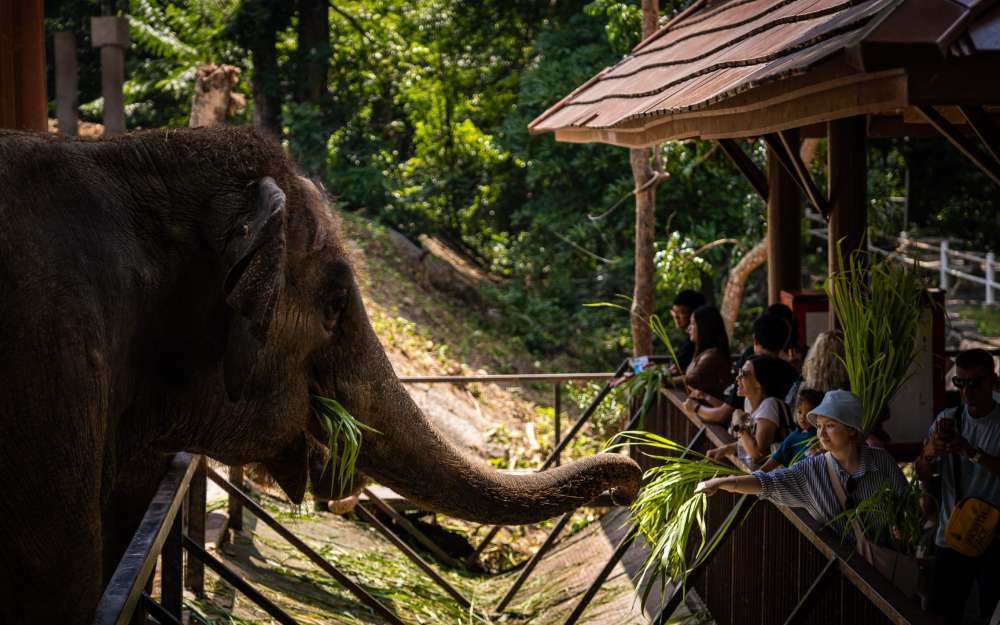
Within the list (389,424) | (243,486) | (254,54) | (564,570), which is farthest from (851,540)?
(254,54)

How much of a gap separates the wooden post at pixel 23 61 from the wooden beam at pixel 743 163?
4.73 m

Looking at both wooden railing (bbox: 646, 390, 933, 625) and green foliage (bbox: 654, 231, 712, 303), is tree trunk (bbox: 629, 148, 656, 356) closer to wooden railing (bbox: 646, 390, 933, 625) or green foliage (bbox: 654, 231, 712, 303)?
green foliage (bbox: 654, 231, 712, 303)

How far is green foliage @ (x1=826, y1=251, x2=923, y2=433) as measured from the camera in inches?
237

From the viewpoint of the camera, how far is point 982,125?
5500 mm

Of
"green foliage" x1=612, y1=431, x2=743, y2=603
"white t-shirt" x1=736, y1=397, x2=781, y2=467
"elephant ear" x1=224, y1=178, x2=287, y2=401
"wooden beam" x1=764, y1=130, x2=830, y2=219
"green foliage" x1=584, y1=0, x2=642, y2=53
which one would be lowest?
"green foliage" x1=612, y1=431, x2=743, y2=603

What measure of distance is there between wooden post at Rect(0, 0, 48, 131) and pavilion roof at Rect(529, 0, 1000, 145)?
10.5 feet

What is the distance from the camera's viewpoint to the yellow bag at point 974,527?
452cm

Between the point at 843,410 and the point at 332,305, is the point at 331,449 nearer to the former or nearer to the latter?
the point at 332,305

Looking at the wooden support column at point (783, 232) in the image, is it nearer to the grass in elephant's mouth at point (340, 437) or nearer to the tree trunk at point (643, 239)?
the tree trunk at point (643, 239)

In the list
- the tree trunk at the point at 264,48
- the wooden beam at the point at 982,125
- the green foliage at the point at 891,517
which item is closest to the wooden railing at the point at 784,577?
the green foliage at the point at 891,517

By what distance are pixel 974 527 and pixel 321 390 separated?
7.83ft

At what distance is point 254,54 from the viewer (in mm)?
22641

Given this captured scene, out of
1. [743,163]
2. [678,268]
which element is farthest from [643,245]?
[743,163]

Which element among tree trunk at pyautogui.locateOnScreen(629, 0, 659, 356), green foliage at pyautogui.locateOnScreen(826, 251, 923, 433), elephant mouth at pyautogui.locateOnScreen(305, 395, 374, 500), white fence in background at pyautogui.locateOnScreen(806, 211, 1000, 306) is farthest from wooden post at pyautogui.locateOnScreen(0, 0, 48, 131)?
white fence in background at pyautogui.locateOnScreen(806, 211, 1000, 306)
